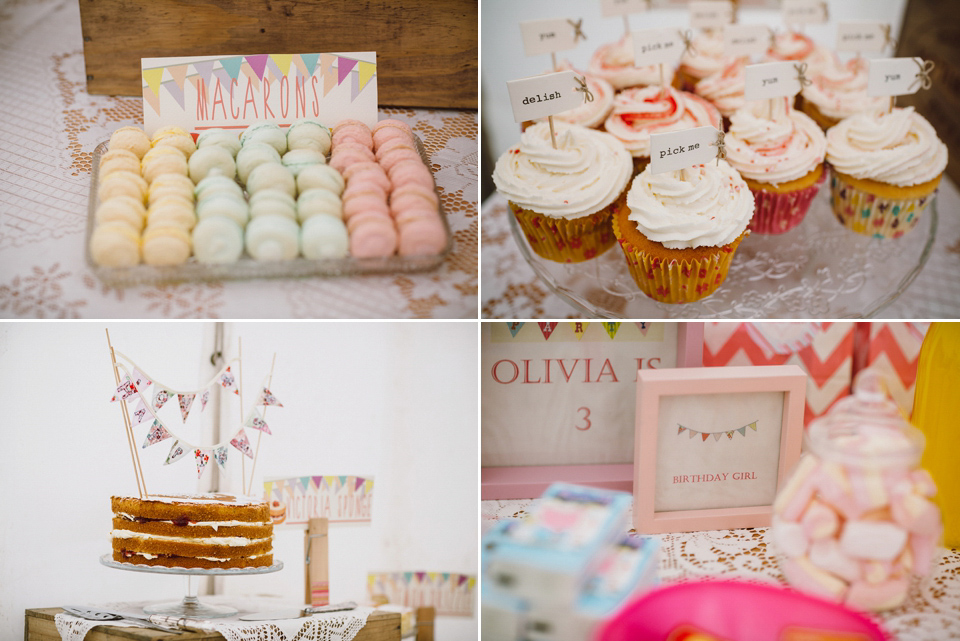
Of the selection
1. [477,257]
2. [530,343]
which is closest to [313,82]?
[477,257]

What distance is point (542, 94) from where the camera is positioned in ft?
3.84

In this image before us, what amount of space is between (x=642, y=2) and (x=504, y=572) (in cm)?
159

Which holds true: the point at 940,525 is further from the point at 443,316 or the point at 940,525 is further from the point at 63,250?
the point at 63,250

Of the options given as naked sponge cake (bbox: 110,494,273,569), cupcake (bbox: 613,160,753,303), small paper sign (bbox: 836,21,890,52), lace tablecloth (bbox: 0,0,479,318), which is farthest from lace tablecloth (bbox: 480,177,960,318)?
naked sponge cake (bbox: 110,494,273,569)

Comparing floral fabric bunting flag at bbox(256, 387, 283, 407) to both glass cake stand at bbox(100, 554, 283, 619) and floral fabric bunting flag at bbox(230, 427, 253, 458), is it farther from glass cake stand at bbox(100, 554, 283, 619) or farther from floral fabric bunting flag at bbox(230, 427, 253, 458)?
glass cake stand at bbox(100, 554, 283, 619)

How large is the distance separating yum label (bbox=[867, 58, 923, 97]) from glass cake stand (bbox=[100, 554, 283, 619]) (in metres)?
1.56

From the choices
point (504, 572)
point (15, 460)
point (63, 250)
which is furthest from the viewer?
point (15, 460)

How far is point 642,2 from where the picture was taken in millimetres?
1872

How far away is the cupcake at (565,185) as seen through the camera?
1.29 metres

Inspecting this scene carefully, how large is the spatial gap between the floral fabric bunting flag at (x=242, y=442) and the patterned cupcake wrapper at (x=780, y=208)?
1137 millimetres

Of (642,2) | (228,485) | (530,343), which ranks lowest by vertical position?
(228,485)

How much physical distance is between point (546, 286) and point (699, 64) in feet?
2.63

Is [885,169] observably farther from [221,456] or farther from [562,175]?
[221,456]

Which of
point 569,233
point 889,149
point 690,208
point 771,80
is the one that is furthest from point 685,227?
point 889,149
